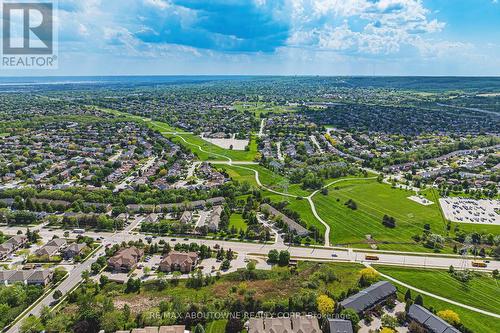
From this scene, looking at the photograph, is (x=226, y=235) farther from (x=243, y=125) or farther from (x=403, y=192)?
(x=243, y=125)

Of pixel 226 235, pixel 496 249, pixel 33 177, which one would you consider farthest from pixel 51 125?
pixel 496 249

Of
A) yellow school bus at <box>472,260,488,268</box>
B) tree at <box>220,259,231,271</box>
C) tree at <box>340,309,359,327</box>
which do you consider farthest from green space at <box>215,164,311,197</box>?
tree at <box>340,309,359,327</box>

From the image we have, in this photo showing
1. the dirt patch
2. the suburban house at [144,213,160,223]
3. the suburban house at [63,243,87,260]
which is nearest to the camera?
the dirt patch

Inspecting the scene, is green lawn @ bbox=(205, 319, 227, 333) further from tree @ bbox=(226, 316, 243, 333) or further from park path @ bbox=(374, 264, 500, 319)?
park path @ bbox=(374, 264, 500, 319)

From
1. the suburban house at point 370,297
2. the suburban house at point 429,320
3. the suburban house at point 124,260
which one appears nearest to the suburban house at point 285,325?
the suburban house at point 370,297

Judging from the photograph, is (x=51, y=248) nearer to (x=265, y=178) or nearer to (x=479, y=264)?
(x=265, y=178)

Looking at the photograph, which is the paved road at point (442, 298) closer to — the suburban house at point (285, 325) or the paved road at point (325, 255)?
the paved road at point (325, 255)
